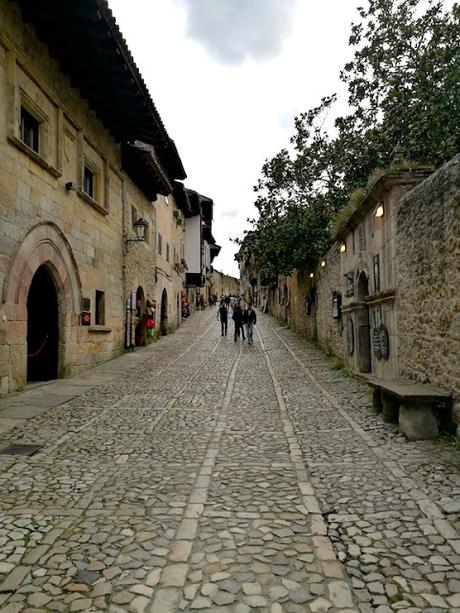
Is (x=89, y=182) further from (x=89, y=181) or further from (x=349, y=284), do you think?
(x=349, y=284)

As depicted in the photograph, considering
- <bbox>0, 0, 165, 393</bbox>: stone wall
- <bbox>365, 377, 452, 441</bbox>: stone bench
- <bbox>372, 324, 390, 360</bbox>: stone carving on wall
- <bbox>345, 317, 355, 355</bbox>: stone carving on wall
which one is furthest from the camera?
<bbox>345, 317, 355, 355</bbox>: stone carving on wall

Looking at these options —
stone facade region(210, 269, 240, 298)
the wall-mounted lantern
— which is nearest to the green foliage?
the wall-mounted lantern

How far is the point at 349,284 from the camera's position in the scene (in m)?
10.9

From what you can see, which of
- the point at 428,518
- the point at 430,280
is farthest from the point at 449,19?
the point at 428,518

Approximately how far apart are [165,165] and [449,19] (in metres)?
12.5

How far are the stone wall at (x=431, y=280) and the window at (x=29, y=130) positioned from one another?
698cm

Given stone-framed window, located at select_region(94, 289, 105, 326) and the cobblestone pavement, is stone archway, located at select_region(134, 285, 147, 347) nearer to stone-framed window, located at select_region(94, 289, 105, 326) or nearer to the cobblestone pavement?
stone-framed window, located at select_region(94, 289, 105, 326)

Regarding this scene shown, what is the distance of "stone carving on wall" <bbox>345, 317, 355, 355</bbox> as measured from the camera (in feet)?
34.2

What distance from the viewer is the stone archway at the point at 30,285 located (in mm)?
7689

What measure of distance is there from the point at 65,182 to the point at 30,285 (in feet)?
7.94

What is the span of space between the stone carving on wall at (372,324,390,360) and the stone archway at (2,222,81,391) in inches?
251

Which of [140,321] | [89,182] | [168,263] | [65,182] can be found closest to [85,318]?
[65,182]

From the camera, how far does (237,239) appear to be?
70.8 ft

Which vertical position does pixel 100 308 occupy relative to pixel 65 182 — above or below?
below
